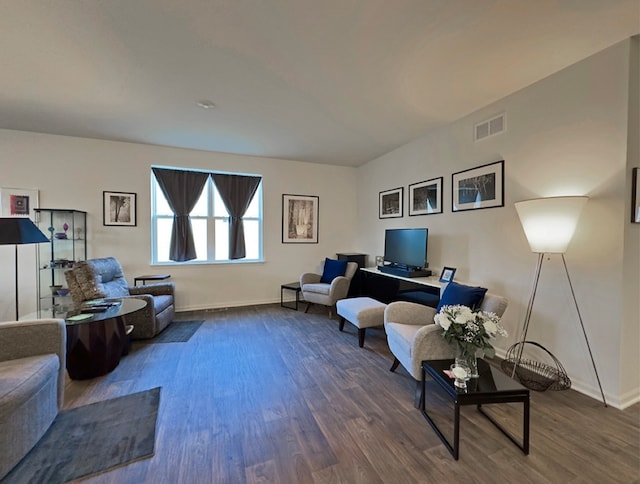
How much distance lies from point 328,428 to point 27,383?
1.77 metres

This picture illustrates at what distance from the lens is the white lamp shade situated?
207 cm

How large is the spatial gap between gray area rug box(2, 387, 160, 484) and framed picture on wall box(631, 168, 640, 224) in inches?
145

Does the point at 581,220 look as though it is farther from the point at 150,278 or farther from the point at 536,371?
the point at 150,278

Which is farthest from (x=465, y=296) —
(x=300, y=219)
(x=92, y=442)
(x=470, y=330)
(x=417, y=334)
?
(x=300, y=219)

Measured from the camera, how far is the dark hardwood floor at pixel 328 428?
1.46 metres

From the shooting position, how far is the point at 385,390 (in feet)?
7.38

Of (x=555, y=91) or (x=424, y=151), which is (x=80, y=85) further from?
(x=555, y=91)

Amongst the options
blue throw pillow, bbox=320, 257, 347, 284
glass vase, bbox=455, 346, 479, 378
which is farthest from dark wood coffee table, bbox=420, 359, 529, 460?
blue throw pillow, bbox=320, 257, 347, 284

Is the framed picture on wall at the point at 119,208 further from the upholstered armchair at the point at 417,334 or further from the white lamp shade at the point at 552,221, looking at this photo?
the white lamp shade at the point at 552,221

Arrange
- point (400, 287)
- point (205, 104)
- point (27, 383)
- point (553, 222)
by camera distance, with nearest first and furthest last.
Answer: point (27, 383), point (553, 222), point (205, 104), point (400, 287)

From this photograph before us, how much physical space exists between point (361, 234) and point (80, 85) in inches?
176

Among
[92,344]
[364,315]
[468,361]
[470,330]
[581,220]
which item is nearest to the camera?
[470,330]

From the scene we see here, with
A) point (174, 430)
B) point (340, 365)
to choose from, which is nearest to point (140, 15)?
point (174, 430)

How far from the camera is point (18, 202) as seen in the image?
367 centimetres
